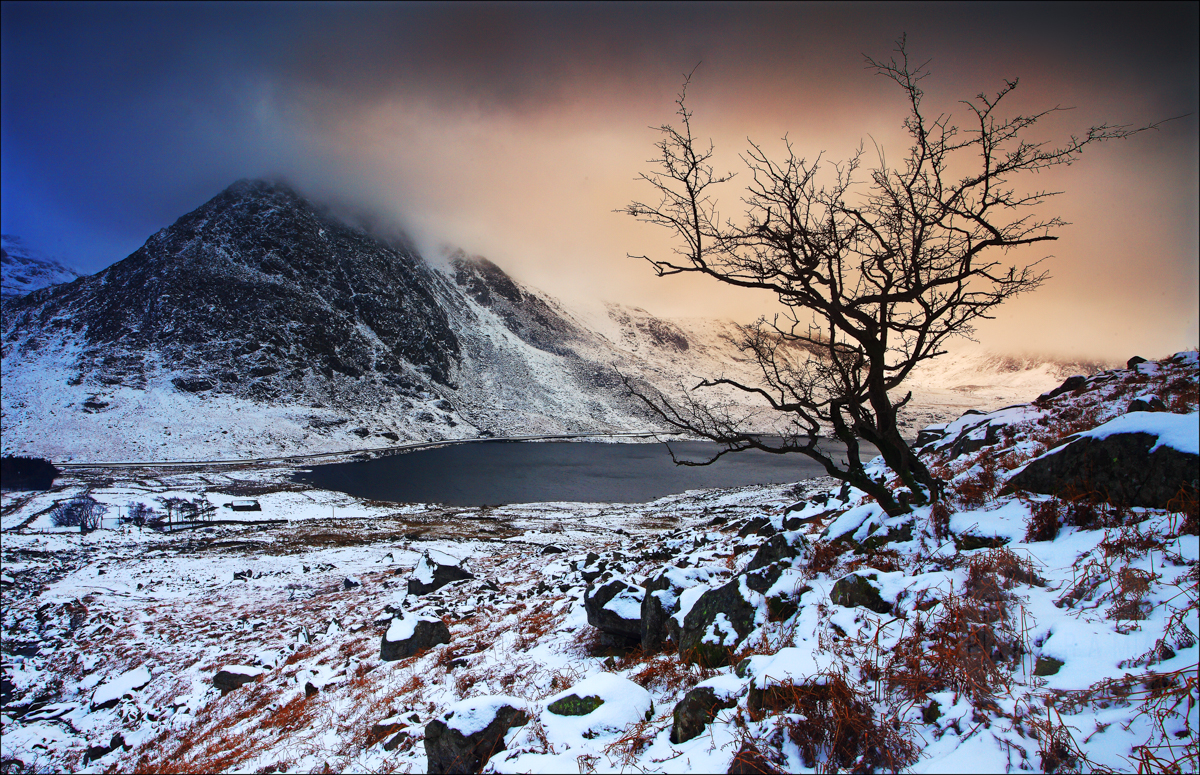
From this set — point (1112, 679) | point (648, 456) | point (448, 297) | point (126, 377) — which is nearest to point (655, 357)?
point (448, 297)

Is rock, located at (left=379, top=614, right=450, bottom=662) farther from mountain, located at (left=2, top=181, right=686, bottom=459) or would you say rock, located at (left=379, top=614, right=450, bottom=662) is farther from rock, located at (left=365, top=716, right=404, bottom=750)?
mountain, located at (left=2, top=181, right=686, bottom=459)

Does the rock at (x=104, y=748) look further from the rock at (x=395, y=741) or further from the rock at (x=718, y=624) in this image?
the rock at (x=718, y=624)

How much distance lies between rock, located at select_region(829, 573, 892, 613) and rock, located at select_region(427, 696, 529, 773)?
2931 millimetres

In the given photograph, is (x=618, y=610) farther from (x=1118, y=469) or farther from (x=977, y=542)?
(x=1118, y=469)

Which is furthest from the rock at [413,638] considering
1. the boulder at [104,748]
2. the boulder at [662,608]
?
the boulder at [662,608]

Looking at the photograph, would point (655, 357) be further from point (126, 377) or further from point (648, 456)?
point (126, 377)

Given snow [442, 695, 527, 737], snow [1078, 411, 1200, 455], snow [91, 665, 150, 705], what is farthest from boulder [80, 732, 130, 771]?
snow [1078, 411, 1200, 455]

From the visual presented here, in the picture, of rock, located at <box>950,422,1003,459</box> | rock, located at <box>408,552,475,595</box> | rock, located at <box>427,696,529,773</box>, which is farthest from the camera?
rock, located at <box>408,552,475,595</box>

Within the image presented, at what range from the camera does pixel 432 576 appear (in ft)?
45.3

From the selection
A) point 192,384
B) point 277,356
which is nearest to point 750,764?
point 192,384

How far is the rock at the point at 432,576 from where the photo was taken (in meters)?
13.5

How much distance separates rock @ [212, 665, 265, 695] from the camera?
9505mm

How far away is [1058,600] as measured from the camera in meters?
3.29

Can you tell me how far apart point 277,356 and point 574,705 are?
102 metres
